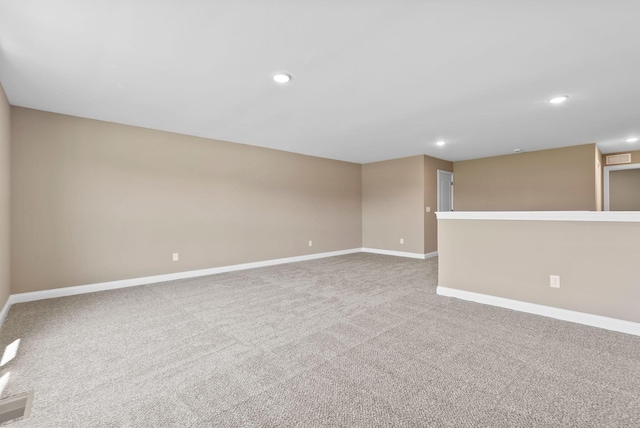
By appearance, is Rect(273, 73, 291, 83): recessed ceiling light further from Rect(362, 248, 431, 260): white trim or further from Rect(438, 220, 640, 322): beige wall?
Rect(362, 248, 431, 260): white trim

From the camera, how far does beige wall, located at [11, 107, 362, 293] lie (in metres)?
3.64

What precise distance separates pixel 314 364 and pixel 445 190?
637 centimetres

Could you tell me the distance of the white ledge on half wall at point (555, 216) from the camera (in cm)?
266

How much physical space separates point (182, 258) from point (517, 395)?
15.3 ft

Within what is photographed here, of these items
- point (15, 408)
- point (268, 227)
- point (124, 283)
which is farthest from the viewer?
point (268, 227)

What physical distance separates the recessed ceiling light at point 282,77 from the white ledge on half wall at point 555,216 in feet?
8.50

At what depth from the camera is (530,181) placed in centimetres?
629

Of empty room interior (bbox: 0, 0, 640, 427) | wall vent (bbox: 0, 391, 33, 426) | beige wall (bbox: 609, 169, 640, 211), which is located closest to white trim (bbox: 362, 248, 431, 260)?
empty room interior (bbox: 0, 0, 640, 427)

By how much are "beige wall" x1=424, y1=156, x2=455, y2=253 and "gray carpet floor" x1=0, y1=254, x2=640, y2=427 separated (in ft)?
10.9

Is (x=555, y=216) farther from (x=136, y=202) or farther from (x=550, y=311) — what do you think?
(x=136, y=202)

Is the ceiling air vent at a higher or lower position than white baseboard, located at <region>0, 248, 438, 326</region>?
higher

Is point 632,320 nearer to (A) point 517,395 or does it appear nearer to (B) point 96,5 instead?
(A) point 517,395

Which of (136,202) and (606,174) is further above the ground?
(606,174)

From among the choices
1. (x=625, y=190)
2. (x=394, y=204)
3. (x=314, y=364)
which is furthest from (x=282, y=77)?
(x=625, y=190)
